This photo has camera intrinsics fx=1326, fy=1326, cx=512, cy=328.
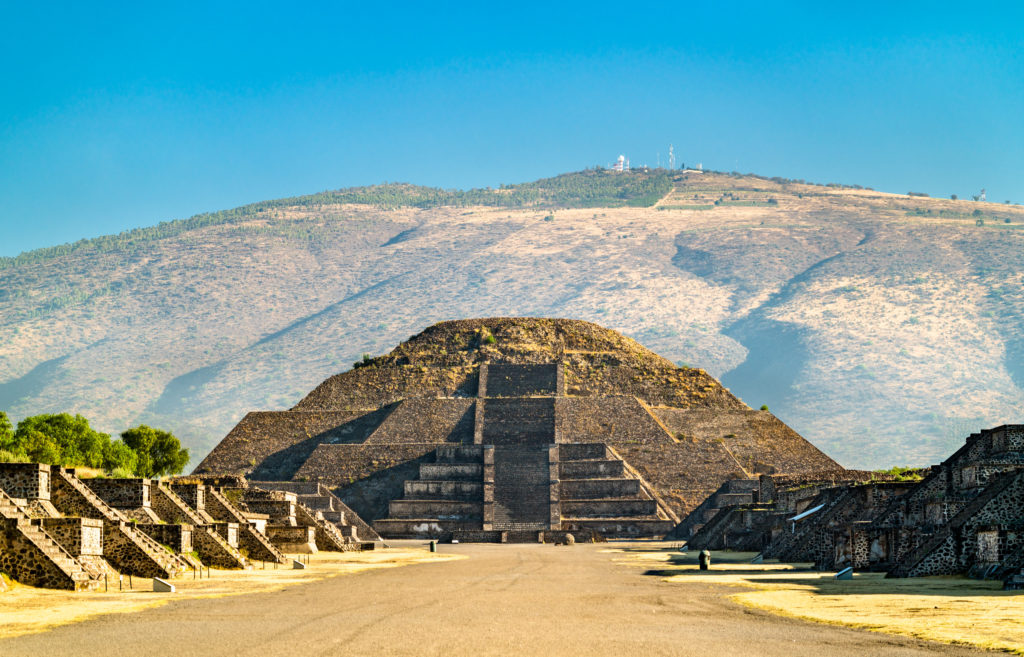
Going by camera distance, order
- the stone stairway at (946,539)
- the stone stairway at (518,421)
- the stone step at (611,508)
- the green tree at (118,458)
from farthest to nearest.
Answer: the green tree at (118,458) < the stone stairway at (518,421) < the stone step at (611,508) < the stone stairway at (946,539)

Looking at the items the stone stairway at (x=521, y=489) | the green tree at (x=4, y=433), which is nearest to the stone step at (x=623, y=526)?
the stone stairway at (x=521, y=489)

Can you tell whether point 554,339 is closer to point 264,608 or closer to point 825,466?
point 825,466

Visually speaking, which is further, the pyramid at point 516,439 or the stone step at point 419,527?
the pyramid at point 516,439

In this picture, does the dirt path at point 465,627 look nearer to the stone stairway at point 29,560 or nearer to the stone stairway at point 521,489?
the stone stairway at point 29,560

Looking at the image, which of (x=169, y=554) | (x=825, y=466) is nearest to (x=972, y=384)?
(x=825, y=466)

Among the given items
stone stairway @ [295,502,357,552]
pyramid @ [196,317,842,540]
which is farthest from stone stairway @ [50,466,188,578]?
pyramid @ [196,317,842,540]

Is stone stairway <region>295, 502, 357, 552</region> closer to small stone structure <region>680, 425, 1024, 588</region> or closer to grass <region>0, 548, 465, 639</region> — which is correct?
grass <region>0, 548, 465, 639</region>

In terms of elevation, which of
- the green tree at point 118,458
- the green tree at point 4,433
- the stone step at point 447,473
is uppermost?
the green tree at point 4,433

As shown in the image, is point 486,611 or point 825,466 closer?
point 486,611
